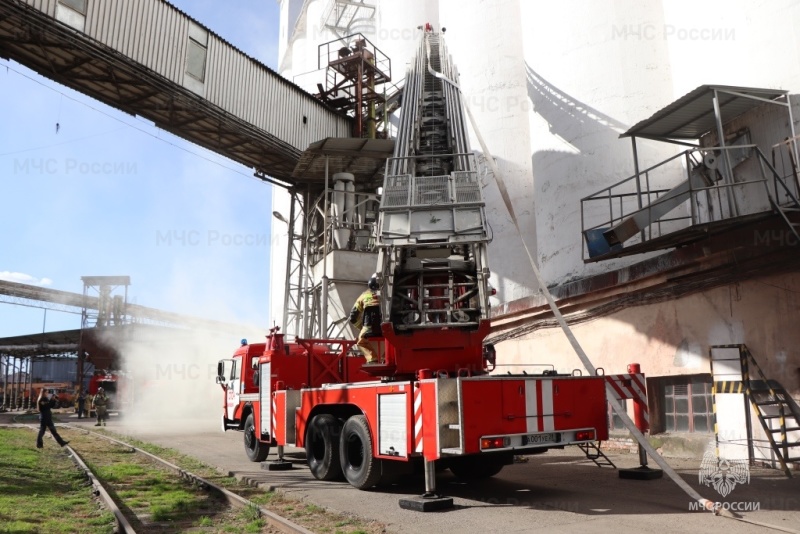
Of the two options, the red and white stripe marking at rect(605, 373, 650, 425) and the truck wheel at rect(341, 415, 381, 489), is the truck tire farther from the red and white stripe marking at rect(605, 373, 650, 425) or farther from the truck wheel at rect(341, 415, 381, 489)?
the red and white stripe marking at rect(605, 373, 650, 425)

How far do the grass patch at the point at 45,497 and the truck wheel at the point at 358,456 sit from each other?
10.8ft

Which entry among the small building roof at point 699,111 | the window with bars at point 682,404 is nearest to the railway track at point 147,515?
the window with bars at point 682,404

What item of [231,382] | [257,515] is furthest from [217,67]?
[257,515]

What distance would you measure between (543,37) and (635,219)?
7.94 metres

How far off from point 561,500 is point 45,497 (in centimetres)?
709

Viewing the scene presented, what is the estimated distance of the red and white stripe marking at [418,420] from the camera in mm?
7539

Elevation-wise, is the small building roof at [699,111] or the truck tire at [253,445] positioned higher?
the small building roof at [699,111]

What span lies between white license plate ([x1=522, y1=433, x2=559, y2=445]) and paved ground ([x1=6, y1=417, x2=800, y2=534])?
75cm

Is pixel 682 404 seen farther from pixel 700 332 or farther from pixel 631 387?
pixel 631 387

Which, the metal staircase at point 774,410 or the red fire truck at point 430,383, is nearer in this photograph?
the red fire truck at point 430,383

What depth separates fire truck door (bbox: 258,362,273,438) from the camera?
11.7 m

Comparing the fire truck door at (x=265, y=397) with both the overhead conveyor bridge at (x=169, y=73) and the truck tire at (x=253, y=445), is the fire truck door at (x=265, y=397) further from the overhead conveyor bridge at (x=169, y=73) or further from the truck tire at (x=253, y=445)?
the overhead conveyor bridge at (x=169, y=73)

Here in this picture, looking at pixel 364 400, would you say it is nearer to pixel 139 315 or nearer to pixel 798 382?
pixel 798 382

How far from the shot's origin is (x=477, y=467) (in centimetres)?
980
